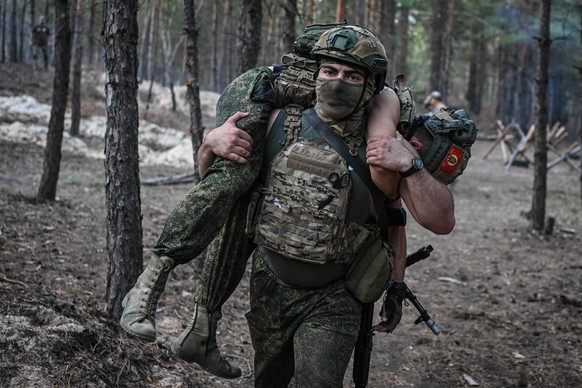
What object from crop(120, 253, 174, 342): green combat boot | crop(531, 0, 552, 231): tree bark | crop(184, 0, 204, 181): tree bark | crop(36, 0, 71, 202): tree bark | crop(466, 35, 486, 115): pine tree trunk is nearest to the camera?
crop(120, 253, 174, 342): green combat boot

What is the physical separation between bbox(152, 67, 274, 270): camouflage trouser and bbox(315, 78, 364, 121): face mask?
0.25m

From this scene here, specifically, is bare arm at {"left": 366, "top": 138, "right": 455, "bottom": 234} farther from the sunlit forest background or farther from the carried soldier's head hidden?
the sunlit forest background

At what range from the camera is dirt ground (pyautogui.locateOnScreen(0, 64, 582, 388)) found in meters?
3.52

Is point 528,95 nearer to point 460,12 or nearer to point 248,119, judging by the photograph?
point 460,12

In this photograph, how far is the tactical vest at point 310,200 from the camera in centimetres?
270

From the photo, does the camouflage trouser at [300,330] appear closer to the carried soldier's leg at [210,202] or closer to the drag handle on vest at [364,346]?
the drag handle on vest at [364,346]

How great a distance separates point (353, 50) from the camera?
104 inches

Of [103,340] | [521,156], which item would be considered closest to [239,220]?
[103,340]

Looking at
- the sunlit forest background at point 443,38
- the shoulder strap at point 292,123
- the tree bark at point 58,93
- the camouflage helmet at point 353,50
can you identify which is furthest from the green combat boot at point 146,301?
the sunlit forest background at point 443,38

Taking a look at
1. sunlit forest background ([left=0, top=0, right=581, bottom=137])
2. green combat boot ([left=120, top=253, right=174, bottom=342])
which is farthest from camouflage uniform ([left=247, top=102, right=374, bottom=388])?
sunlit forest background ([left=0, top=0, right=581, bottom=137])

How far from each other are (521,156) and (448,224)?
21634 mm

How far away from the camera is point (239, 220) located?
2.91 m

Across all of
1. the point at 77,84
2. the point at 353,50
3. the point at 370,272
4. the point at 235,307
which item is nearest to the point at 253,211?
the point at 370,272

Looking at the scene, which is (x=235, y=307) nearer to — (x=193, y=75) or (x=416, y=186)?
(x=193, y=75)
